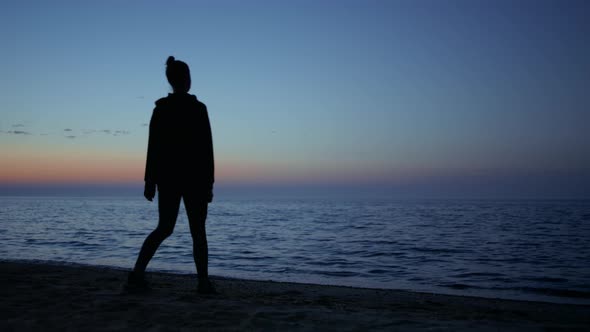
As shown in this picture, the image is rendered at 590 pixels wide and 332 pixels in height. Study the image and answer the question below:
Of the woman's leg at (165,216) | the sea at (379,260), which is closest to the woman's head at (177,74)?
the woman's leg at (165,216)

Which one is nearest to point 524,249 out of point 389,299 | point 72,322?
point 389,299

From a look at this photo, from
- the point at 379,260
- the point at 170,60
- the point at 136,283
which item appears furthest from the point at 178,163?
the point at 379,260

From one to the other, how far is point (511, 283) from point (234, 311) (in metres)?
6.35

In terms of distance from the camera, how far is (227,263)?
9.53 metres

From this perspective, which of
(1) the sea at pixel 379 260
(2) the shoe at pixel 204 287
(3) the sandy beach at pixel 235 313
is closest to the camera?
(3) the sandy beach at pixel 235 313

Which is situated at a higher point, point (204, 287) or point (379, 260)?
point (204, 287)

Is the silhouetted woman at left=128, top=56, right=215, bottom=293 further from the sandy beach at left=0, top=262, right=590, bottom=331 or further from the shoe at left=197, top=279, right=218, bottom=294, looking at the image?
the sandy beach at left=0, top=262, right=590, bottom=331

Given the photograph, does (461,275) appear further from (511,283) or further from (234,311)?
(234,311)

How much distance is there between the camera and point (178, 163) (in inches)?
157

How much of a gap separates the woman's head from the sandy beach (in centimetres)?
217

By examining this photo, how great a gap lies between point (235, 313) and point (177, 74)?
2446 millimetres

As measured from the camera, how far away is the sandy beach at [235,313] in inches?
119

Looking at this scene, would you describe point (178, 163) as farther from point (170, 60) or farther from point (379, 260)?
point (379, 260)

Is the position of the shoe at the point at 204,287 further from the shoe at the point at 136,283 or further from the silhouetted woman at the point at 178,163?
the shoe at the point at 136,283
